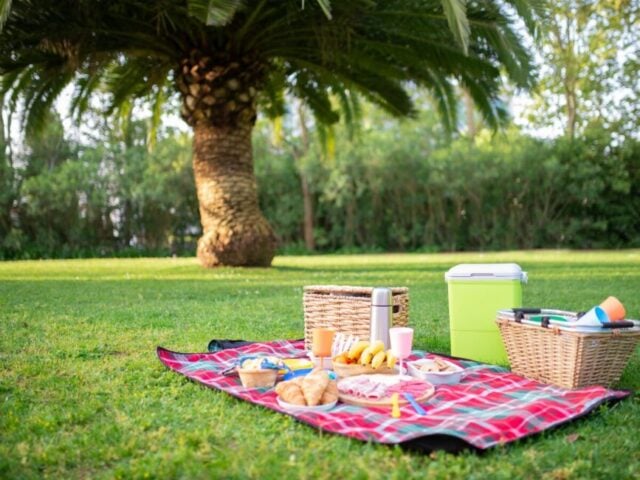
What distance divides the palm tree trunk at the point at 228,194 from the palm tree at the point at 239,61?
0.02 meters

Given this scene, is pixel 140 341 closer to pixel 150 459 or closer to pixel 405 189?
pixel 150 459

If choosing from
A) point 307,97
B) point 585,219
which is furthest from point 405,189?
point 307,97

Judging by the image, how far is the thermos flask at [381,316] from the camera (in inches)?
151

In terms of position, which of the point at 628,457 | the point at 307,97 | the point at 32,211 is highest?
the point at 307,97

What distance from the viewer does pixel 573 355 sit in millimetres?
3180

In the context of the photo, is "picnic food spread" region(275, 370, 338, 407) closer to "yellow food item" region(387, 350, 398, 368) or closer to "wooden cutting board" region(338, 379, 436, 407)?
"wooden cutting board" region(338, 379, 436, 407)

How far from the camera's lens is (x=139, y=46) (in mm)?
10086

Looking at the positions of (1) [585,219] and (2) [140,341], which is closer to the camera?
(2) [140,341]

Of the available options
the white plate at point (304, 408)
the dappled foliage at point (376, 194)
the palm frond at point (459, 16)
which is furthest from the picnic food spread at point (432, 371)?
the dappled foliage at point (376, 194)

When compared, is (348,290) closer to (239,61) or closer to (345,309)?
(345,309)

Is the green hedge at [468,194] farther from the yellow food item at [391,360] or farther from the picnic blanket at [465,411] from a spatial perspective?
the picnic blanket at [465,411]

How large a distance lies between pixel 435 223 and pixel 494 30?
12515 mm

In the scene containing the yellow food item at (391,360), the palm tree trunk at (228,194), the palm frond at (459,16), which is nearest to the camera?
the yellow food item at (391,360)

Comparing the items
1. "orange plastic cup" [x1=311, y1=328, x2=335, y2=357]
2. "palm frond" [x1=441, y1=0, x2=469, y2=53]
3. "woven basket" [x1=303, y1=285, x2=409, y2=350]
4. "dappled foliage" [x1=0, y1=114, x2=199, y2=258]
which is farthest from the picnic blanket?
"dappled foliage" [x1=0, y1=114, x2=199, y2=258]
